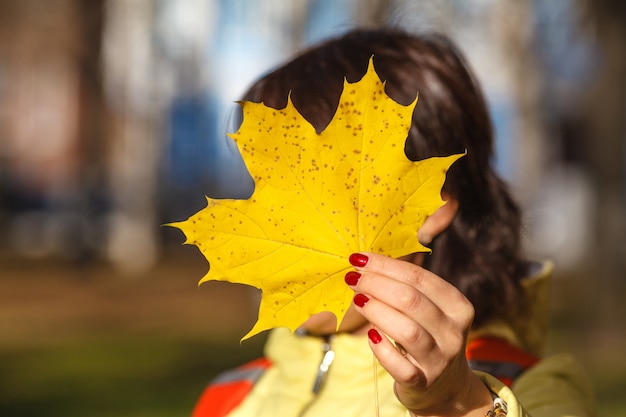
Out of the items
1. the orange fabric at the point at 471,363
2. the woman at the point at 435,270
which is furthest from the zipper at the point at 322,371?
the orange fabric at the point at 471,363

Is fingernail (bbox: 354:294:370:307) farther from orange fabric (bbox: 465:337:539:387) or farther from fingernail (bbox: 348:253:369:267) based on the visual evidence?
orange fabric (bbox: 465:337:539:387)

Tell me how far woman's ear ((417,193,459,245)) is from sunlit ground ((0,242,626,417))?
4.63 meters

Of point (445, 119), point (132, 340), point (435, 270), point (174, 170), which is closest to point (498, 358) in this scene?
point (435, 270)

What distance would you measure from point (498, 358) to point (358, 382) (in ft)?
1.02

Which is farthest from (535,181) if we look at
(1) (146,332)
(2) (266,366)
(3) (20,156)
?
(2) (266,366)

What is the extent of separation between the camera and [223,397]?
2217 mm

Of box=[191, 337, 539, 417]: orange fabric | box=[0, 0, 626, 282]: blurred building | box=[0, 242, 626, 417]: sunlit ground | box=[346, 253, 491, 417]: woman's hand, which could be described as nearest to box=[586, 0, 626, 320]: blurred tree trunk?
box=[0, 0, 626, 282]: blurred building

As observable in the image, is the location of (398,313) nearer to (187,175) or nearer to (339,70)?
(339,70)

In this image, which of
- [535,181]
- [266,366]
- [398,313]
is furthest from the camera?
[535,181]

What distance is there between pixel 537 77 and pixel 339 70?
11.8 meters

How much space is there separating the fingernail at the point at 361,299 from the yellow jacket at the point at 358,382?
1.31 ft

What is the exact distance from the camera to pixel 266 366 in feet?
7.51

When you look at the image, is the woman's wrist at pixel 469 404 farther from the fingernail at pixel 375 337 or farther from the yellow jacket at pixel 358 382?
the yellow jacket at pixel 358 382

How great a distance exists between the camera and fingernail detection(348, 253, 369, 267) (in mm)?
1249
